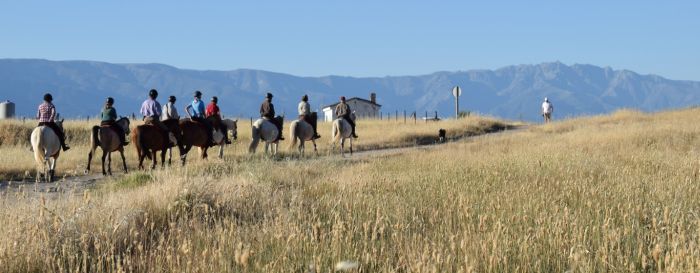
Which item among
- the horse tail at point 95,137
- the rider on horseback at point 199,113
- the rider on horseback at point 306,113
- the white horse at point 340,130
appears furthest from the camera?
the white horse at point 340,130

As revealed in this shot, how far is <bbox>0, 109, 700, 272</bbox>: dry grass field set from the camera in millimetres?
5117

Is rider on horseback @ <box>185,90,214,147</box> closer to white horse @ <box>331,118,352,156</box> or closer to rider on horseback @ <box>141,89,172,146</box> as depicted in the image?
rider on horseback @ <box>141,89,172,146</box>

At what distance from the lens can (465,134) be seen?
36438 millimetres

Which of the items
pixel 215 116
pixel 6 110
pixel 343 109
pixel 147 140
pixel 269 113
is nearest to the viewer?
pixel 147 140

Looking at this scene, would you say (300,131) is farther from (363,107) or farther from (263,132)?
(363,107)

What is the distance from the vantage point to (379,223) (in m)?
6.39

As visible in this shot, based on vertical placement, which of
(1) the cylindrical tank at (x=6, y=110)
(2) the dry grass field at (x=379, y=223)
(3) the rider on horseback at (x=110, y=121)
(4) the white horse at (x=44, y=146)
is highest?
(1) the cylindrical tank at (x=6, y=110)

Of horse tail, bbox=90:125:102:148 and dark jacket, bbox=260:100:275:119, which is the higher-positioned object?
dark jacket, bbox=260:100:275:119

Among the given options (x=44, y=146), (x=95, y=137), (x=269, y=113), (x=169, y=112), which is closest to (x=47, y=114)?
(x=44, y=146)

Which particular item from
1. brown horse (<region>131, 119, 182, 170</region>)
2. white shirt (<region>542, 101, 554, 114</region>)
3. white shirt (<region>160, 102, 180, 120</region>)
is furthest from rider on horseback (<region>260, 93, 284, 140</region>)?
white shirt (<region>542, 101, 554, 114</region>)

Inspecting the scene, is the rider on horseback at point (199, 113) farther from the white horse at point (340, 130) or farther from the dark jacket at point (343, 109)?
the dark jacket at point (343, 109)

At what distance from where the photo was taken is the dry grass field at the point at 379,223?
5.12 metres

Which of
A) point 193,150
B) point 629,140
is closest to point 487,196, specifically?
point 629,140

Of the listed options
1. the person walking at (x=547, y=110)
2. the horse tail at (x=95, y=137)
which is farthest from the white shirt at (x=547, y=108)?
the horse tail at (x=95, y=137)
